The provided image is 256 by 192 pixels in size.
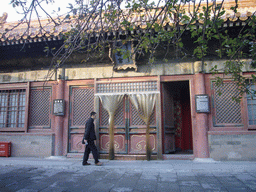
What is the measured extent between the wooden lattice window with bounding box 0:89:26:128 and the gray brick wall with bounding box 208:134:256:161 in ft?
22.3

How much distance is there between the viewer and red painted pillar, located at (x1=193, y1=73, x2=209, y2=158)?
22.3 ft

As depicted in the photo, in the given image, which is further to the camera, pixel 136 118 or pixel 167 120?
pixel 167 120

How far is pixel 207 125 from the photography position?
6.95m

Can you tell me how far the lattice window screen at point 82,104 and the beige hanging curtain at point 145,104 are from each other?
1528mm

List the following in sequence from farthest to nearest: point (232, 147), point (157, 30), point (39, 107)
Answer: point (39, 107), point (232, 147), point (157, 30)

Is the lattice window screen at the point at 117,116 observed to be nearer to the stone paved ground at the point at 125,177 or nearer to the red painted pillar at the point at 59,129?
the red painted pillar at the point at 59,129

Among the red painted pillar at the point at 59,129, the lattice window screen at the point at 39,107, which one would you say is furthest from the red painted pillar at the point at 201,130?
the lattice window screen at the point at 39,107

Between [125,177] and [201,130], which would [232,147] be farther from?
[125,177]

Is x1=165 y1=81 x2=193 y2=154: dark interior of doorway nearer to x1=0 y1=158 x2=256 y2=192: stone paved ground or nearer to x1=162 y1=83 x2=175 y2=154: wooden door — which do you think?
x1=162 y1=83 x2=175 y2=154: wooden door

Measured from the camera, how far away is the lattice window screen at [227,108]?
6.95 m

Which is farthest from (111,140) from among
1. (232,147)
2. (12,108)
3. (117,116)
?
(12,108)

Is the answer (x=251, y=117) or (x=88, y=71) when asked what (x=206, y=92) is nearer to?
(x=251, y=117)

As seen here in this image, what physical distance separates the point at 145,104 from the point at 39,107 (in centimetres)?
401

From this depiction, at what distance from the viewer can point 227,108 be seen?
7.02 m
